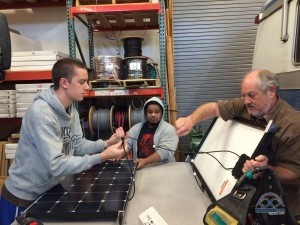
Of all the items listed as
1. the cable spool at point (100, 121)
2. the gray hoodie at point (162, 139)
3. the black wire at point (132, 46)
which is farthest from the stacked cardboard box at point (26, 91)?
the gray hoodie at point (162, 139)

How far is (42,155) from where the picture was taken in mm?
1641

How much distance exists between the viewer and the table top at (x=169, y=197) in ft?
4.32

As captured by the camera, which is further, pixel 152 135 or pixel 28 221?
pixel 152 135

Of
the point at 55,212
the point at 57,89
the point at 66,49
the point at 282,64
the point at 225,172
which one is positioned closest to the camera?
the point at 55,212

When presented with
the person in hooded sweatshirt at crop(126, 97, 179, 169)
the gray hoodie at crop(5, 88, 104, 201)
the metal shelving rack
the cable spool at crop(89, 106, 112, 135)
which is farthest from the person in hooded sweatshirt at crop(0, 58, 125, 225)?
the cable spool at crop(89, 106, 112, 135)

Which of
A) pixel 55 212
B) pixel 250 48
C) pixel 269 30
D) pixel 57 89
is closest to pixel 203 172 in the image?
pixel 55 212

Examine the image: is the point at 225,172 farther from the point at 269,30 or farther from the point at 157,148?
the point at 269,30

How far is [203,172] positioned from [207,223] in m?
0.69

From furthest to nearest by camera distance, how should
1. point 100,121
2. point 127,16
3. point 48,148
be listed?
1. point 127,16
2. point 100,121
3. point 48,148

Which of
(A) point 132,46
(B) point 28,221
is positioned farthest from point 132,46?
(B) point 28,221

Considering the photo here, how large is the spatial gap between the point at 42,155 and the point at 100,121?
1.93 meters

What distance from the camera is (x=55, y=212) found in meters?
1.28

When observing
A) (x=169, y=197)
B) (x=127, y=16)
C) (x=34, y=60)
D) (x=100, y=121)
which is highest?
(x=127, y=16)

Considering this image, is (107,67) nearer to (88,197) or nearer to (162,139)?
(162,139)
